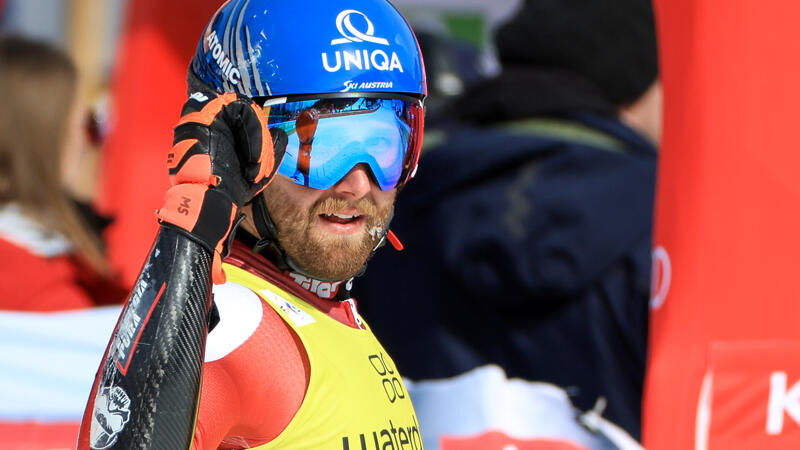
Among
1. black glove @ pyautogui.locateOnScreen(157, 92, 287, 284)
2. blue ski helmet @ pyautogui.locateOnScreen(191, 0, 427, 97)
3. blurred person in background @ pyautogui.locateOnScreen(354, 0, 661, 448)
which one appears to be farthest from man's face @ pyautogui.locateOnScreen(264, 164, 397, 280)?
blurred person in background @ pyautogui.locateOnScreen(354, 0, 661, 448)

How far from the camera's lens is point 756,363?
2.20 m

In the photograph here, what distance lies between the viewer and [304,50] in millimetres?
1790

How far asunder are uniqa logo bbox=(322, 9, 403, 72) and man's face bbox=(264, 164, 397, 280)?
179 millimetres

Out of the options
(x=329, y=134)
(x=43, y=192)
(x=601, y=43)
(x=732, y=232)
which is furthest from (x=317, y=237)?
(x=601, y=43)

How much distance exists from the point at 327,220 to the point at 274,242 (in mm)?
108

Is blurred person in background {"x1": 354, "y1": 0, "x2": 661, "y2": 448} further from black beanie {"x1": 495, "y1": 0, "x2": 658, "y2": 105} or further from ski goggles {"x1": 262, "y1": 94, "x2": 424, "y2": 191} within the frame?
ski goggles {"x1": 262, "y1": 94, "x2": 424, "y2": 191}

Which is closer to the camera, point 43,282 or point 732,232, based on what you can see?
point 732,232

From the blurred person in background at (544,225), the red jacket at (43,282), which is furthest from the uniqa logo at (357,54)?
the red jacket at (43,282)

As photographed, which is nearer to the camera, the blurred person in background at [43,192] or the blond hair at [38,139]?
the blurred person in background at [43,192]

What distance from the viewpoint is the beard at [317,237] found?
1848 millimetres

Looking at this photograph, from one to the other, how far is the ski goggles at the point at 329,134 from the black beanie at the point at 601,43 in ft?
7.14

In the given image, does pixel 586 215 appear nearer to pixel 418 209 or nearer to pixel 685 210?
pixel 418 209

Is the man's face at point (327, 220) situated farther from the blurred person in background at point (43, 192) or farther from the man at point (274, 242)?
the blurred person in background at point (43, 192)

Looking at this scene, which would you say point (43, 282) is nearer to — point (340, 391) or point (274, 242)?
→ point (274, 242)
